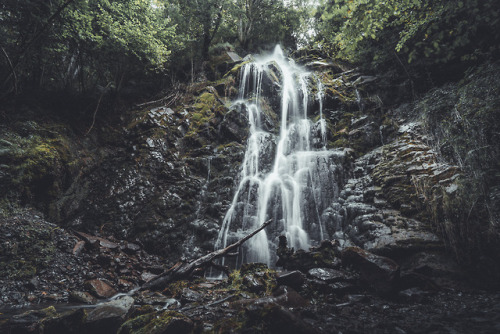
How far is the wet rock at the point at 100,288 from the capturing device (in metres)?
4.74

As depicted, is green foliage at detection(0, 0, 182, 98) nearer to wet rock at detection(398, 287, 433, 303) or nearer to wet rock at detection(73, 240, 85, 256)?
wet rock at detection(73, 240, 85, 256)

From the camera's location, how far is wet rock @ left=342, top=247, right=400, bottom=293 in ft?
13.3

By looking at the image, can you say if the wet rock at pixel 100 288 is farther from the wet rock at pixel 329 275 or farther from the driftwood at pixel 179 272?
the wet rock at pixel 329 275

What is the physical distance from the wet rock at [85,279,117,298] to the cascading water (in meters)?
3.36

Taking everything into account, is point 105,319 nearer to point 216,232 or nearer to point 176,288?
point 176,288

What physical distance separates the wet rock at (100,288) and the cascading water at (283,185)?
132 inches

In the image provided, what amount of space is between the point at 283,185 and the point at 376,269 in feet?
15.8

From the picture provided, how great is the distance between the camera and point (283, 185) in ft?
28.8

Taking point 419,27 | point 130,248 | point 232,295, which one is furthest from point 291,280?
point 419,27

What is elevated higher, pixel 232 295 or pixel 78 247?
pixel 78 247

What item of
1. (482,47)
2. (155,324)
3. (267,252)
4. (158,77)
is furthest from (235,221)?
(482,47)

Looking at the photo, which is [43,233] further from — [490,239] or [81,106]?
[490,239]

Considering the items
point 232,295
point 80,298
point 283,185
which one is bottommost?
point 80,298

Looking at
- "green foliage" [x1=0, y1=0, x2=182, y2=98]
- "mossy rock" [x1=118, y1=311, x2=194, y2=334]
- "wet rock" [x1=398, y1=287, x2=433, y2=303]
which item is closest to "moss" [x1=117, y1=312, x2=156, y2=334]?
"mossy rock" [x1=118, y1=311, x2=194, y2=334]
